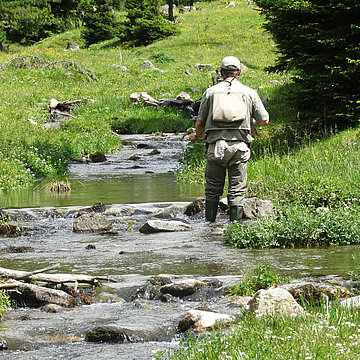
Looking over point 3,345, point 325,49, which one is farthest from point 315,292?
point 325,49

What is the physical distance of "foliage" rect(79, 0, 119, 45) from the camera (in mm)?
62531

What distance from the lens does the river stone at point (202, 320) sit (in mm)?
5109

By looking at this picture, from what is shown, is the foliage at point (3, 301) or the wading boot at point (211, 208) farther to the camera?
the wading boot at point (211, 208)

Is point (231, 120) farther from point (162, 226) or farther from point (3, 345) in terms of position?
point (3, 345)

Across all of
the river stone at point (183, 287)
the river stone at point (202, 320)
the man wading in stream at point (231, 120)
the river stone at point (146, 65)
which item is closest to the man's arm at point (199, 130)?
the man wading in stream at point (231, 120)

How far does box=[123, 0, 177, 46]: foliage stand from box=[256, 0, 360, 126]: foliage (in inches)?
1570

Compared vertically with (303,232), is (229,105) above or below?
above

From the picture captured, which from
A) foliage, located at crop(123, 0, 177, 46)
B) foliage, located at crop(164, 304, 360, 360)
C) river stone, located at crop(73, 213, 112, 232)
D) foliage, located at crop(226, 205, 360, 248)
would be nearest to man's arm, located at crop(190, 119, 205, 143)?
foliage, located at crop(226, 205, 360, 248)

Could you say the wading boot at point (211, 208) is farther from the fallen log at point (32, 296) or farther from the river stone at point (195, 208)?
the fallen log at point (32, 296)

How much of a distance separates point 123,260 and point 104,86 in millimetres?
29732

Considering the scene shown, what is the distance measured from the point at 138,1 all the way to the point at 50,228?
47279 mm

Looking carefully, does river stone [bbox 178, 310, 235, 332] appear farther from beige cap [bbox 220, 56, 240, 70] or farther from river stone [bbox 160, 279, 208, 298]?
beige cap [bbox 220, 56, 240, 70]

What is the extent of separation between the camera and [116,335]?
→ 5.17 m

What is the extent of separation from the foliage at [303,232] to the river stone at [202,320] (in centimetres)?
370
